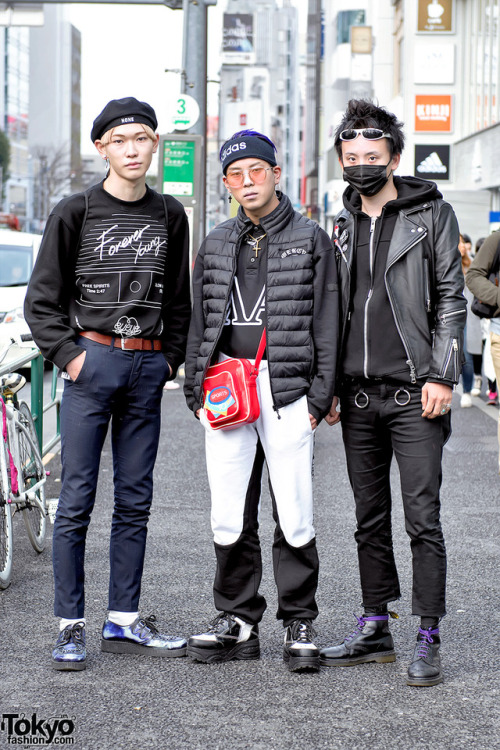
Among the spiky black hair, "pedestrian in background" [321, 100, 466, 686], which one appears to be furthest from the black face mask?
the spiky black hair

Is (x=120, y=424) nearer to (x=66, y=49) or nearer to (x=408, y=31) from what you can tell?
(x=408, y=31)

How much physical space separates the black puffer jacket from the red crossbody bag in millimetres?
63

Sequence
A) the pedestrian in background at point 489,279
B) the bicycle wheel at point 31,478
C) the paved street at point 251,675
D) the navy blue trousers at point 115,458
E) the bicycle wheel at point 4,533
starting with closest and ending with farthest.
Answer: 1. the paved street at point 251,675
2. the navy blue trousers at point 115,458
3. the bicycle wheel at point 4,533
4. the bicycle wheel at point 31,478
5. the pedestrian in background at point 489,279

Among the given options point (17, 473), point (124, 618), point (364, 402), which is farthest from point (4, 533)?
point (364, 402)

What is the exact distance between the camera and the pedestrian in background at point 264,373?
4.09 meters

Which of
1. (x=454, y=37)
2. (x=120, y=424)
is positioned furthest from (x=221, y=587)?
(x=454, y=37)

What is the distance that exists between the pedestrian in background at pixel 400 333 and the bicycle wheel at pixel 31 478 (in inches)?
87.4

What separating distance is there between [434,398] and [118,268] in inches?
50.2

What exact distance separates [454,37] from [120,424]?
2950cm

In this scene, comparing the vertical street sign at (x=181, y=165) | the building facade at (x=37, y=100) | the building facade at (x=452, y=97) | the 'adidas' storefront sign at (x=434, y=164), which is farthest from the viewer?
the building facade at (x=37, y=100)

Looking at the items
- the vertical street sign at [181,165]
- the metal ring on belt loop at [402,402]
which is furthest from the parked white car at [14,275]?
the metal ring on belt loop at [402,402]

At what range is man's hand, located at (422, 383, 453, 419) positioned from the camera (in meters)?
3.99

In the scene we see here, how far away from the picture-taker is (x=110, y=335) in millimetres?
4238

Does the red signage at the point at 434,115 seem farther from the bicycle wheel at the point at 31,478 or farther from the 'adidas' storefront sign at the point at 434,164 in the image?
the bicycle wheel at the point at 31,478
